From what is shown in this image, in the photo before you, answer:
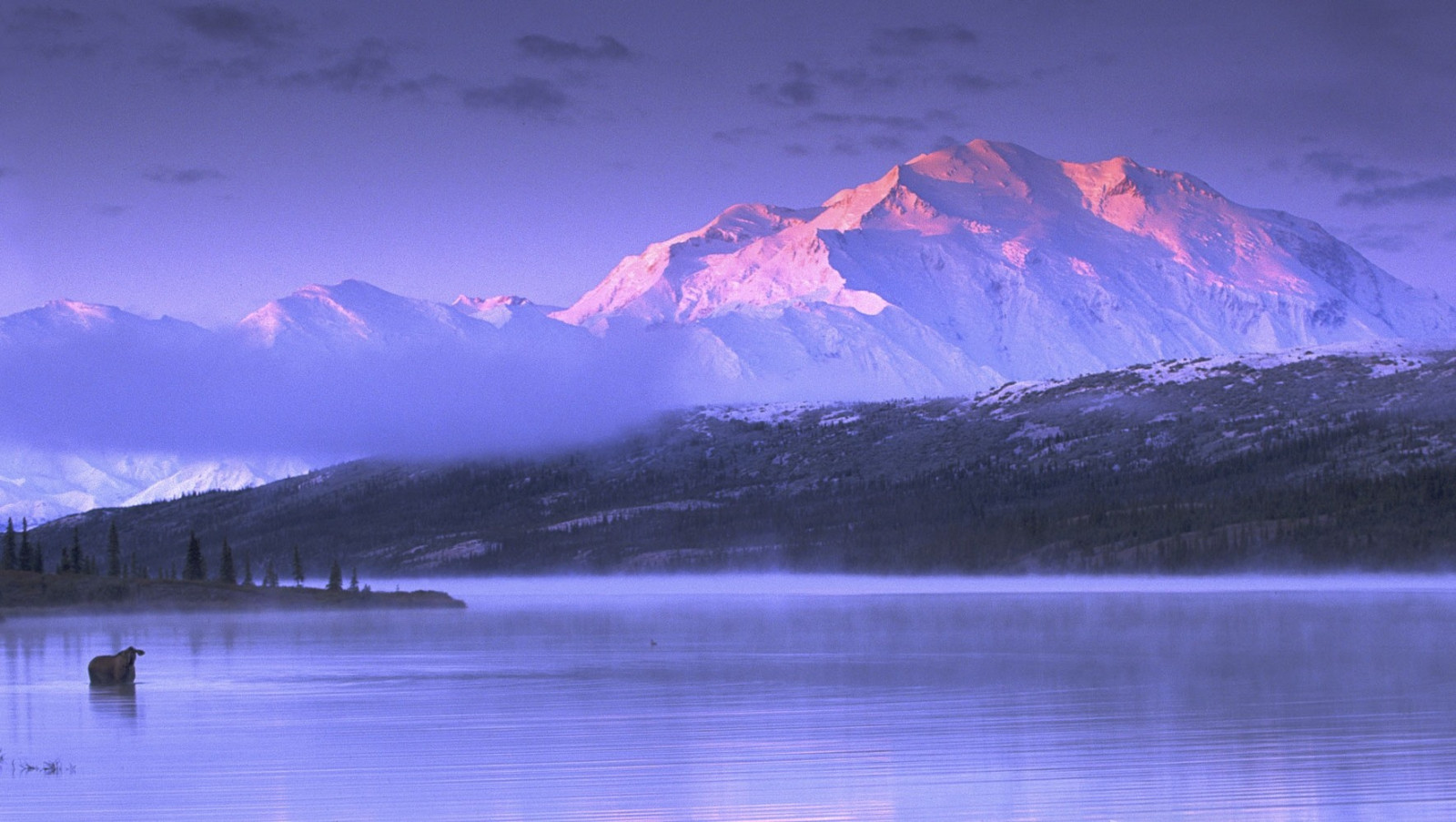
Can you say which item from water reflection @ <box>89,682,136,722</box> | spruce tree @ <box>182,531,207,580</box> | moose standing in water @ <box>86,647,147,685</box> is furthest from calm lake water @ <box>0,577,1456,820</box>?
spruce tree @ <box>182,531,207,580</box>

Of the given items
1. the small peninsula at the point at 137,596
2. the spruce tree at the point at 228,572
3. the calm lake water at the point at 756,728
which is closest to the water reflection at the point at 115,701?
the calm lake water at the point at 756,728

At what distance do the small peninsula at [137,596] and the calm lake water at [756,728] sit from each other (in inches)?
1841

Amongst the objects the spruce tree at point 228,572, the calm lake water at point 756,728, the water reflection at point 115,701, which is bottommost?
the calm lake water at point 756,728

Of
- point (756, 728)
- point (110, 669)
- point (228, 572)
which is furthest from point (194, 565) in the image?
point (756, 728)

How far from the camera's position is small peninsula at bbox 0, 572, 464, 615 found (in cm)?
13875

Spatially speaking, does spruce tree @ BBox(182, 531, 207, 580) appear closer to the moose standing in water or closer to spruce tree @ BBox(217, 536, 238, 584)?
spruce tree @ BBox(217, 536, 238, 584)

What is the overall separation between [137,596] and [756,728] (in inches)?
4329

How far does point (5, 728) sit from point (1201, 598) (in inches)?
5034

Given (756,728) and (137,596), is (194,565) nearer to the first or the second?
(137,596)

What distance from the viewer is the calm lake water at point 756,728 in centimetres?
3525

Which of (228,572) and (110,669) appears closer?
(110,669)

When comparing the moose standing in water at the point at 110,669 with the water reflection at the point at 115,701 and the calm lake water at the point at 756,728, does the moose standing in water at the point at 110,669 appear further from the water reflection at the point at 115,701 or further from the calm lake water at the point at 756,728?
the calm lake water at the point at 756,728

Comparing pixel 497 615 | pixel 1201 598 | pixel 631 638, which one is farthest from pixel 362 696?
pixel 1201 598

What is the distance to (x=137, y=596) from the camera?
481 ft
